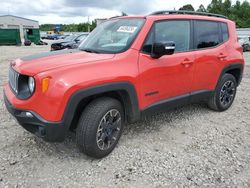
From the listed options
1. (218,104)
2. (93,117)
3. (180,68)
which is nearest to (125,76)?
(93,117)

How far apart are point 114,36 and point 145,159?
182cm

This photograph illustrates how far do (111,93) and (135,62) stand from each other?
0.52 metres

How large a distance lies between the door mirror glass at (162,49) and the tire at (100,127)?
0.86 m

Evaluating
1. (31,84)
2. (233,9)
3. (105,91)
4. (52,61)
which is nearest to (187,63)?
(105,91)

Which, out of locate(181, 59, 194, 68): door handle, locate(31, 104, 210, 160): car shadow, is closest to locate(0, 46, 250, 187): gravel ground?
locate(31, 104, 210, 160): car shadow

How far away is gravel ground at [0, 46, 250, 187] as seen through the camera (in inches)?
115

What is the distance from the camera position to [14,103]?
3029 mm

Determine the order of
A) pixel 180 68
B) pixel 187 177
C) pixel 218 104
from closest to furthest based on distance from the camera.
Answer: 1. pixel 187 177
2. pixel 180 68
3. pixel 218 104

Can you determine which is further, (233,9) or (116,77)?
(233,9)

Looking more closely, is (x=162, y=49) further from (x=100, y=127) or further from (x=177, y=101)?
(x=100, y=127)

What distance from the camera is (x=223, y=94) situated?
16.9 ft

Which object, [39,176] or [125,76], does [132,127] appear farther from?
[39,176]

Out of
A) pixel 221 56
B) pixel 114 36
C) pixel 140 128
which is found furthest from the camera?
pixel 221 56

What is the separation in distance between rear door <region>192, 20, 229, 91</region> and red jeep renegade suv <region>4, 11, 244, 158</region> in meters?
0.02
